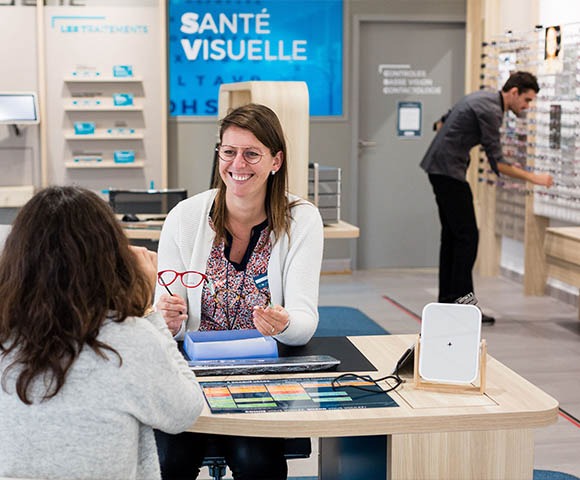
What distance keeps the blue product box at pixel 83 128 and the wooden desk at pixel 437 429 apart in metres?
6.24

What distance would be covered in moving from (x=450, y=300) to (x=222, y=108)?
79.3 inches

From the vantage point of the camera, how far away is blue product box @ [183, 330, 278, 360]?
251cm

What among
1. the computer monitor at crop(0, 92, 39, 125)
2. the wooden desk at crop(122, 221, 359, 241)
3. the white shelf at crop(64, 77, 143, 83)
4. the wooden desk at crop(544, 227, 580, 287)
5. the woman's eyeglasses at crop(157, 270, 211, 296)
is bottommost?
the wooden desk at crop(544, 227, 580, 287)

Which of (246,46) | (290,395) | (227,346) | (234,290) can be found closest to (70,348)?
(290,395)

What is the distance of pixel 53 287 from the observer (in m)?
A: 1.81

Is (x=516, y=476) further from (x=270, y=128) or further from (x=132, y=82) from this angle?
(x=132, y=82)

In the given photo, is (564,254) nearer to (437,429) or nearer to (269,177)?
(269,177)

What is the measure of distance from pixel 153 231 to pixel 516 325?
2.58m

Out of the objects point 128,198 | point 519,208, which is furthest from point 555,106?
point 128,198

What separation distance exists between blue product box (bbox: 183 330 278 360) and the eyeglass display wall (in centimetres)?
472

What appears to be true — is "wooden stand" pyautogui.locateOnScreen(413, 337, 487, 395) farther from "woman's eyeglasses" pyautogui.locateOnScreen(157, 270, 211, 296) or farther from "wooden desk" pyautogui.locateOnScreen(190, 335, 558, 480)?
"woman's eyeglasses" pyautogui.locateOnScreen(157, 270, 211, 296)

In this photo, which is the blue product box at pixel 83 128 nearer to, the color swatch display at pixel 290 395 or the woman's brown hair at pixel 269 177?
the woman's brown hair at pixel 269 177

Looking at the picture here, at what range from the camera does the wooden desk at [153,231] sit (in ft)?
18.2

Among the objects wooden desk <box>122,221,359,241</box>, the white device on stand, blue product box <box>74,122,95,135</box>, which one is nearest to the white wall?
wooden desk <box>122,221,359,241</box>
